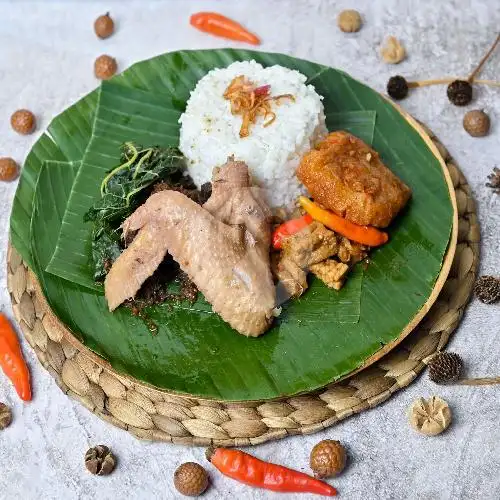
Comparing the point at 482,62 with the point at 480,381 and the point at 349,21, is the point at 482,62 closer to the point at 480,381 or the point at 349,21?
the point at 349,21

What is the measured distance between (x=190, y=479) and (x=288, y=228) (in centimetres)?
207

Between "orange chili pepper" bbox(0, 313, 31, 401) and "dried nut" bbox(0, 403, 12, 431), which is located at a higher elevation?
"orange chili pepper" bbox(0, 313, 31, 401)

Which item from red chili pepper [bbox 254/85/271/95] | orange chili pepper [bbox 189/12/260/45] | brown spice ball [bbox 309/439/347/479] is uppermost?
red chili pepper [bbox 254/85/271/95]

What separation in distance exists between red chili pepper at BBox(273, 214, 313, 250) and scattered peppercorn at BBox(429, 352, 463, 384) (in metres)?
1.46

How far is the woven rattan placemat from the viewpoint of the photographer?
21.3ft

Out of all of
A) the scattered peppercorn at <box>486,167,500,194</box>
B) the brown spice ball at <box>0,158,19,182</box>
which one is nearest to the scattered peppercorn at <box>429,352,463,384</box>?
the scattered peppercorn at <box>486,167,500,194</box>

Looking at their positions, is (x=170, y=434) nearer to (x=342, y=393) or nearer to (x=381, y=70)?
(x=342, y=393)

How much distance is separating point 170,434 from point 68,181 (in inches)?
92.8

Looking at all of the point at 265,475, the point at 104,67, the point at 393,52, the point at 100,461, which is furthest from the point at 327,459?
the point at 104,67

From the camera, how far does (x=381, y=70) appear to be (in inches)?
339

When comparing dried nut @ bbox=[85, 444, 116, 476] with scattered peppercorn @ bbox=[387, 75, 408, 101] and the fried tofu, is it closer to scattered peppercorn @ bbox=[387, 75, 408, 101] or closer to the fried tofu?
the fried tofu

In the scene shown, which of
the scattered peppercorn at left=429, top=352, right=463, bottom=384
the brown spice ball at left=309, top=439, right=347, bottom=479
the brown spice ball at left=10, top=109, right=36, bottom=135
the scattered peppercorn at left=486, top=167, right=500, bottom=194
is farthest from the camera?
the brown spice ball at left=10, top=109, right=36, bottom=135

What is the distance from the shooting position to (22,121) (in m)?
8.27

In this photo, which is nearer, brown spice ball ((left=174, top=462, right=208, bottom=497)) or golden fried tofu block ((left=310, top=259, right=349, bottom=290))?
brown spice ball ((left=174, top=462, right=208, bottom=497))
